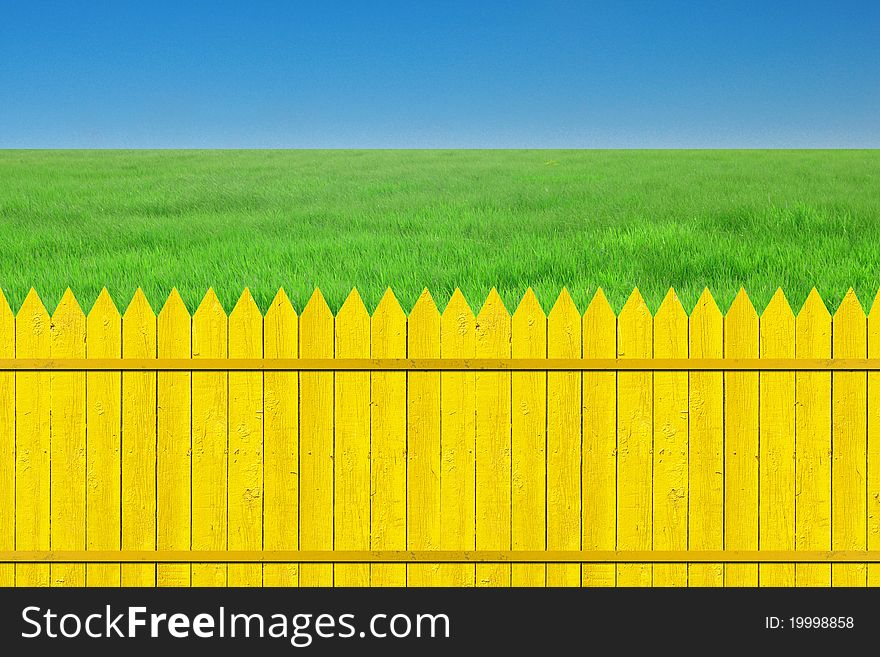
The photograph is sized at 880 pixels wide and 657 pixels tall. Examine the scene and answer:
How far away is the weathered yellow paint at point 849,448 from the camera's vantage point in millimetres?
4762

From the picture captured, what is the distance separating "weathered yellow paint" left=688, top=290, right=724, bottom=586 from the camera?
15.6ft

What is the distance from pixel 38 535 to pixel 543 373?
9.62ft

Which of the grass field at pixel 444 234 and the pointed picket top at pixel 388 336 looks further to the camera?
the grass field at pixel 444 234

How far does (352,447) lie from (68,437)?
5.17 ft

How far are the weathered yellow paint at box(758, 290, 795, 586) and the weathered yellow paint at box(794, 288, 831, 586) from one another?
4 centimetres

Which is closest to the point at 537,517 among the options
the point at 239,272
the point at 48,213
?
the point at 239,272

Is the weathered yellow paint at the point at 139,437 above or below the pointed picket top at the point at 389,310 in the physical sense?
below

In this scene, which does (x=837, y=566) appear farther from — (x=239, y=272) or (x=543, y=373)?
(x=239, y=272)

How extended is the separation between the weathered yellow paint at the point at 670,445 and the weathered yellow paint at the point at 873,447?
0.99 m

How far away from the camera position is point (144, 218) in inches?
526

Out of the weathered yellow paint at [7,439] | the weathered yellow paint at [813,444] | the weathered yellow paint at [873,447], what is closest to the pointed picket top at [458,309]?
the weathered yellow paint at [813,444]

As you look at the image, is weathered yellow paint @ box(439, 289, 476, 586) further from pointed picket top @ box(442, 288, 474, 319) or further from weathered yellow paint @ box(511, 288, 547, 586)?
weathered yellow paint @ box(511, 288, 547, 586)

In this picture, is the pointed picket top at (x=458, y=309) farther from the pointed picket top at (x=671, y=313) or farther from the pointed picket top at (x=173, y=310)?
the pointed picket top at (x=173, y=310)

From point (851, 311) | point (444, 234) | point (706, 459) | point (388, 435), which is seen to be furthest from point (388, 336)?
point (444, 234)
